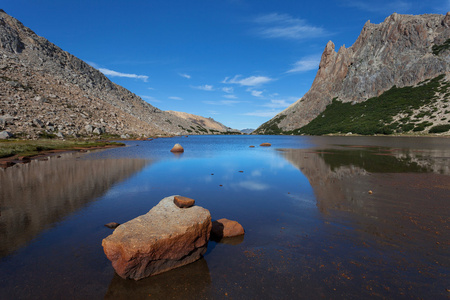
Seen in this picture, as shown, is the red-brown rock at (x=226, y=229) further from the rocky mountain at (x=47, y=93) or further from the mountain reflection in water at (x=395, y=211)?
the rocky mountain at (x=47, y=93)

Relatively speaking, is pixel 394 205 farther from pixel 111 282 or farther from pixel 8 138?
pixel 8 138

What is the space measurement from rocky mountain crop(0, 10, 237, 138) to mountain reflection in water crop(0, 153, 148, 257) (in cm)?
4506

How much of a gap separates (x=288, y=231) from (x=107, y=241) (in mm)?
7711

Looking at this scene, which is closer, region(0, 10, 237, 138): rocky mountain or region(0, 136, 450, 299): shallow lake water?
region(0, 136, 450, 299): shallow lake water

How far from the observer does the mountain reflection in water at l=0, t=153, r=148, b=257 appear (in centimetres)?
1109

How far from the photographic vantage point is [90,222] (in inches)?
476

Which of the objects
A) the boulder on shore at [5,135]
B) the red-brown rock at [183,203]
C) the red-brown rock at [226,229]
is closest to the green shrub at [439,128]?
the red-brown rock at [226,229]

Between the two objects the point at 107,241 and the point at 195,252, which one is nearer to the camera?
the point at 107,241

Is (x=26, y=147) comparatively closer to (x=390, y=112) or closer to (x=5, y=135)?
(x=5, y=135)

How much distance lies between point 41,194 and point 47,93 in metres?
91.7

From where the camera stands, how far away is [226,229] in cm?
1049

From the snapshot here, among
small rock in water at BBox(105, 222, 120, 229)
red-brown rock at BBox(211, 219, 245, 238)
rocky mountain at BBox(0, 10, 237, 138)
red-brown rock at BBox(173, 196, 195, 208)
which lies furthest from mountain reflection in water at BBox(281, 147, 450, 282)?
rocky mountain at BBox(0, 10, 237, 138)

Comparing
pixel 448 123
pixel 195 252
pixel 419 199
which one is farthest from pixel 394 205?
pixel 448 123

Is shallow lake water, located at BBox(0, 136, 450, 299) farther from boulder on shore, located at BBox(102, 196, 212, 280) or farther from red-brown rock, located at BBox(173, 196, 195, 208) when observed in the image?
red-brown rock, located at BBox(173, 196, 195, 208)
